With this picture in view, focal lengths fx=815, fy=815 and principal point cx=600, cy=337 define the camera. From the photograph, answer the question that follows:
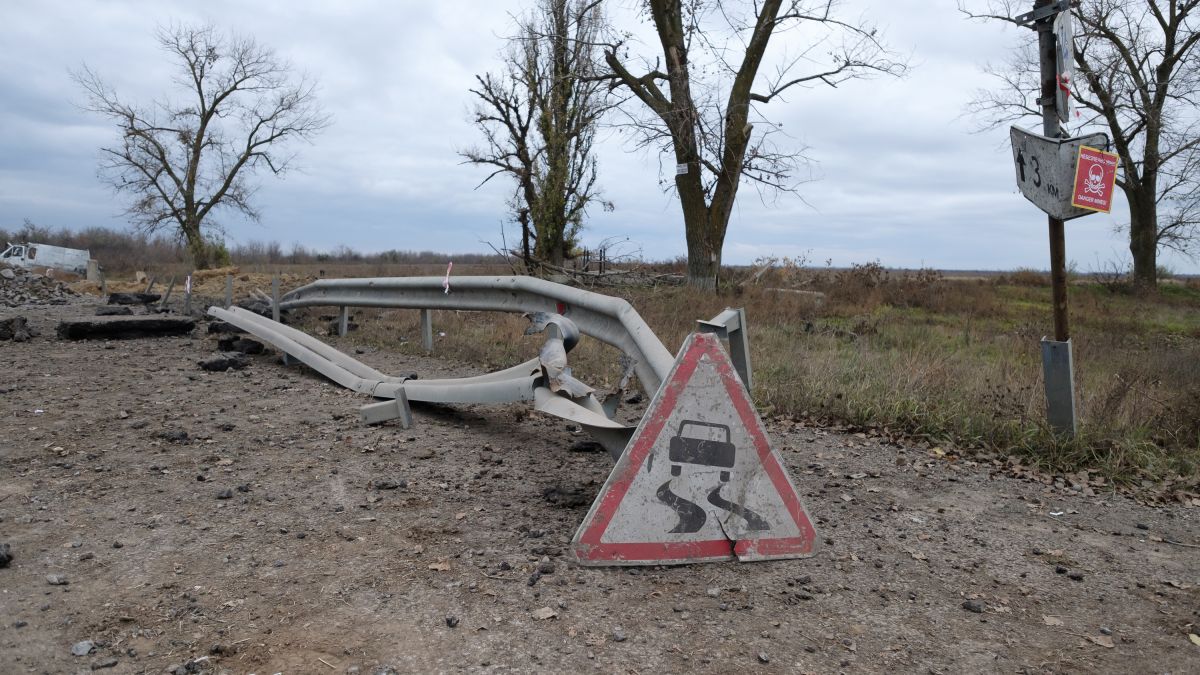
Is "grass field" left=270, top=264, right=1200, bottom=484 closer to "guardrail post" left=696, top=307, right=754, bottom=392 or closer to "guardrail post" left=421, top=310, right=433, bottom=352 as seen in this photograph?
"guardrail post" left=421, top=310, right=433, bottom=352

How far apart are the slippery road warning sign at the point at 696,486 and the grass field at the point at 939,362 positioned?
268cm

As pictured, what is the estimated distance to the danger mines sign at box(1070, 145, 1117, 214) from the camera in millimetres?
5066

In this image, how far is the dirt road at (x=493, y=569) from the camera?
2518 millimetres

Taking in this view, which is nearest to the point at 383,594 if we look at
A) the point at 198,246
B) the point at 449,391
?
the point at 449,391

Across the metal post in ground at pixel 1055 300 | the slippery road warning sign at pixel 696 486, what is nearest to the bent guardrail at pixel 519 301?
the slippery road warning sign at pixel 696 486

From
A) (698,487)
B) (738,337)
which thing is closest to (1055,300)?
(738,337)

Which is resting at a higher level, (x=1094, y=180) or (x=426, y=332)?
(x=1094, y=180)

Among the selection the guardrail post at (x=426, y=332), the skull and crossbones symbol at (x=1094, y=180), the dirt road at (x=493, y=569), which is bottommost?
the dirt road at (x=493, y=569)

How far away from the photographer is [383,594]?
9.30 ft

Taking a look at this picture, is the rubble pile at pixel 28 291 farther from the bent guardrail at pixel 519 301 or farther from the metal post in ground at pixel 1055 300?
the metal post in ground at pixel 1055 300

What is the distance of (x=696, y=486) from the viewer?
3.14 m

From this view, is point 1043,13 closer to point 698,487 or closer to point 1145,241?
point 698,487

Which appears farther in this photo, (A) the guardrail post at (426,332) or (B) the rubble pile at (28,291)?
(B) the rubble pile at (28,291)

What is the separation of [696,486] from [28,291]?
20032 mm
